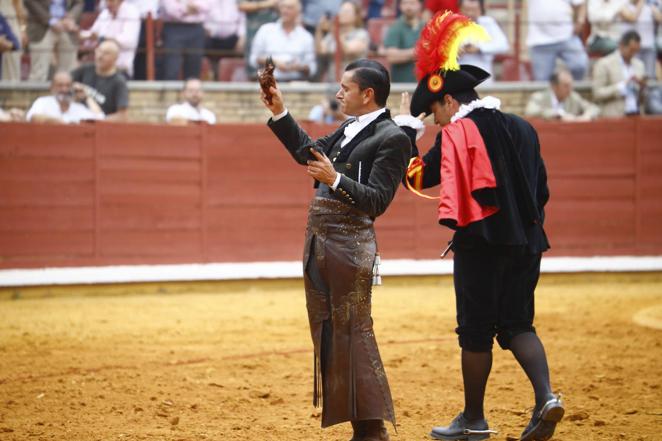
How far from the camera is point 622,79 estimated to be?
42.1 ft

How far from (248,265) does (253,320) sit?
8.59 ft

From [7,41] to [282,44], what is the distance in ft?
9.19

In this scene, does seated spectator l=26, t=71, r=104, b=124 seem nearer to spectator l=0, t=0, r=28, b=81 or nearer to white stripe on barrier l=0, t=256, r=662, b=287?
spectator l=0, t=0, r=28, b=81

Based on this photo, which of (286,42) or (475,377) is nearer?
(475,377)

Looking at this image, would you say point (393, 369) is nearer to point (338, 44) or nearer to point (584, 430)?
point (584, 430)

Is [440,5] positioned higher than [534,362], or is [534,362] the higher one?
[440,5]

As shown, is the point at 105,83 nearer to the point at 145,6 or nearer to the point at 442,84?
the point at 145,6

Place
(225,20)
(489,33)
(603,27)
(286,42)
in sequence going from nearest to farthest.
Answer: (286,42) → (225,20) → (489,33) → (603,27)

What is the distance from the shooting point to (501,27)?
1342 cm

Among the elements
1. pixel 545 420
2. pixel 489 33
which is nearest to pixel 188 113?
pixel 489 33

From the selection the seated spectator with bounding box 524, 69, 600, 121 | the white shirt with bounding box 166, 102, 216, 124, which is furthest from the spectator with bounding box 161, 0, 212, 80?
the seated spectator with bounding box 524, 69, 600, 121

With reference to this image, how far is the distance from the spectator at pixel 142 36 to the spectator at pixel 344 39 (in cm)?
176

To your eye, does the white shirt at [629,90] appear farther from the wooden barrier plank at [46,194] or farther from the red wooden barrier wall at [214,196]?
the wooden barrier plank at [46,194]

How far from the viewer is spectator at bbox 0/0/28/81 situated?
453 inches
